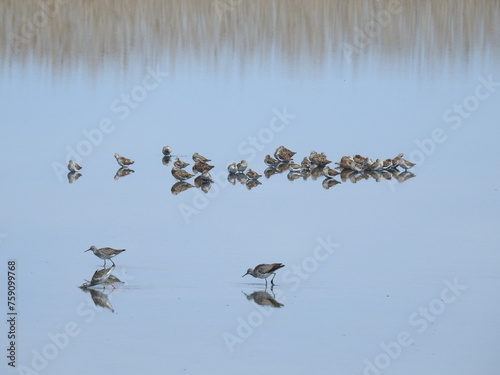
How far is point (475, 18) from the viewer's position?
3288cm

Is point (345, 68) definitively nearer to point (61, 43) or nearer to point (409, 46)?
point (409, 46)

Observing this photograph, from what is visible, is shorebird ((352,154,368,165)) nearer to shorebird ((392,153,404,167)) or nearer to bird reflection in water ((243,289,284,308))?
shorebird ((392,153,404,167))

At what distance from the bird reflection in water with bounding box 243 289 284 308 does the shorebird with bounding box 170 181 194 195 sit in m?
4.64

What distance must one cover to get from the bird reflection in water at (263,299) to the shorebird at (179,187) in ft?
15.2

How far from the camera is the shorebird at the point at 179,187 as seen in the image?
662 inches

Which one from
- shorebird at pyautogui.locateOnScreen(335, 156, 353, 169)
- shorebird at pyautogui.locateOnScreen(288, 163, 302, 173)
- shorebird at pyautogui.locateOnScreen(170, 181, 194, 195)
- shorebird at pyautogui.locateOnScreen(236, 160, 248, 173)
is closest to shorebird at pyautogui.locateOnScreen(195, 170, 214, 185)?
shorebird at pyautogui.locateOnScreen(170, 181, 194, 195)

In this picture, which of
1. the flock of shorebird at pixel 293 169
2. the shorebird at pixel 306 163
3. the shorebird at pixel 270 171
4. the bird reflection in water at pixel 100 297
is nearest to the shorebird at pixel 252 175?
the flock of shorebird at pixel 293 169

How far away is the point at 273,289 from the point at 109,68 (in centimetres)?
1410

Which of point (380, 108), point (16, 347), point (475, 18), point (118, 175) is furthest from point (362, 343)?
point (475, 18)

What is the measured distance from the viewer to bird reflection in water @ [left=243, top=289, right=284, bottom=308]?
12.0 m

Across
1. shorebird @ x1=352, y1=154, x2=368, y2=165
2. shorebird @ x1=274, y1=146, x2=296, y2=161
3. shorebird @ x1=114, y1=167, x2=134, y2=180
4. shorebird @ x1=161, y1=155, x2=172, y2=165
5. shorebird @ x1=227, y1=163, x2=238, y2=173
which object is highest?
shorebird @ x1=352, y1=154, x2=368, y2=165

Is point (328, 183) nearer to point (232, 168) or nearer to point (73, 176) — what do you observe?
point (232, 168)

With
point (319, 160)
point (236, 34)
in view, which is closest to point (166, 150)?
point (319, 160)

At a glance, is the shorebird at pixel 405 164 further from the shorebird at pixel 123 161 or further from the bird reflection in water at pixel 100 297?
the bird reflection in water at pixel 100 297
